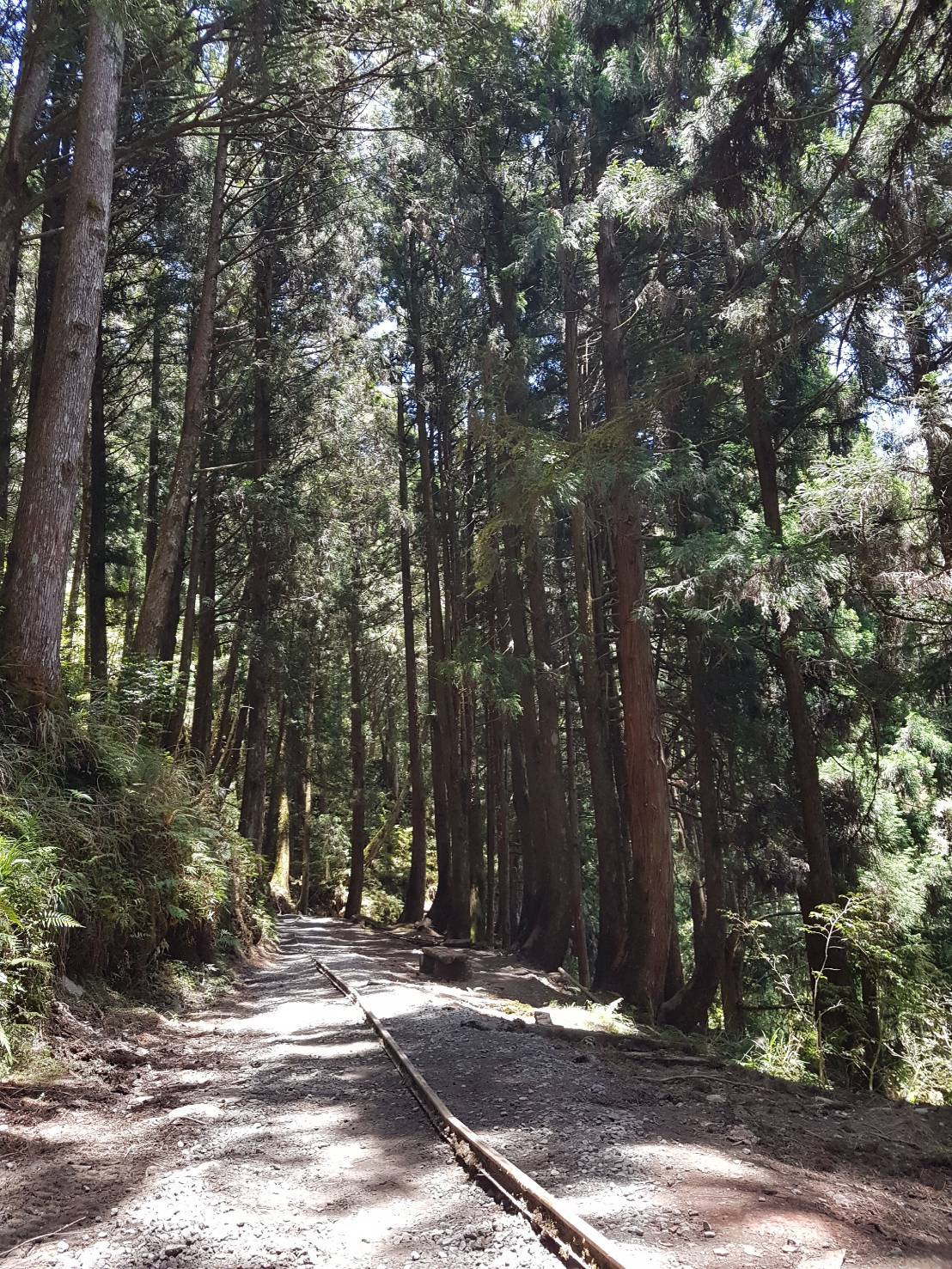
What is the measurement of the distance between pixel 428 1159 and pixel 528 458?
781cm

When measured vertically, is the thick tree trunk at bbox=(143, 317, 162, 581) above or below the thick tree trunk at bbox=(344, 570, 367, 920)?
above

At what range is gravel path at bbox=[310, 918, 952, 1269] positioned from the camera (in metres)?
3.21

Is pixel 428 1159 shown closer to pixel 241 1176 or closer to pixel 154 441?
pixel 241 1176

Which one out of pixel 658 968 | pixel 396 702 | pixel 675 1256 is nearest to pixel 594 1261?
pixel 675 1256

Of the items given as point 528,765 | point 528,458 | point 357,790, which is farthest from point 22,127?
point 357,790

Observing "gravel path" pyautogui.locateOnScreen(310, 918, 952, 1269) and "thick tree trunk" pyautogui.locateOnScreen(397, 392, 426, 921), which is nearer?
"gravel path" pyautogui.locateOnScreen(310, 918, 952, 1269)

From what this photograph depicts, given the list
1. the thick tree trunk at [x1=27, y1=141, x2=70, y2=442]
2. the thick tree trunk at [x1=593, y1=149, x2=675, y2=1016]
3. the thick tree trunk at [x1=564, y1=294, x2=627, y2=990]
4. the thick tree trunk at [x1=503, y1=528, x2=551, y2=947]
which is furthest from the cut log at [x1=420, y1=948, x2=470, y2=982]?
the thick tree trunk at [x1=27, y1=141, x2=70, y2=442]

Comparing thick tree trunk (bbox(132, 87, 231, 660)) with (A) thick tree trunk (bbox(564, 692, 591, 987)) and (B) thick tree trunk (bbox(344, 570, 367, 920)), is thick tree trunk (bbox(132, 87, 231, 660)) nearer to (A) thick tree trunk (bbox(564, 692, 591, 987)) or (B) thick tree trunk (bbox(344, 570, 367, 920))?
(A) thick tree trunk (bbox(564, 692, 591, 987))

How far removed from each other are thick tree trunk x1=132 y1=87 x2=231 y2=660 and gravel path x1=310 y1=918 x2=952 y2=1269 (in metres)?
7.22

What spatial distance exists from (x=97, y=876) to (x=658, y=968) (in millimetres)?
8082

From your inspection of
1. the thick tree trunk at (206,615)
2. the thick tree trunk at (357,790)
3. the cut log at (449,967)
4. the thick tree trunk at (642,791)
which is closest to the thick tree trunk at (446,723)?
the thick tree trunk at (357,790)

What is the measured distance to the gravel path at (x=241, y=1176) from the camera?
3316 mm

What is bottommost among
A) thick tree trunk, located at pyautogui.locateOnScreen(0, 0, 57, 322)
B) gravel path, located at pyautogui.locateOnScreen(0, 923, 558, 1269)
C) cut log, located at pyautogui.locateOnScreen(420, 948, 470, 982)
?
cut log, located at pyautogui.locateOnScreen(420, 948, 470, 982)

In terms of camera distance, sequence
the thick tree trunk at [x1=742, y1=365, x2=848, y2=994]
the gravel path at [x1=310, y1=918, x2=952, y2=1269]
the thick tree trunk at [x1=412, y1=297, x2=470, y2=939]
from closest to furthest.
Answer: the gravel path at [x1=310, y1=918, x2=952, y2=1269] → the thick tree trunk at [x1=742, y1=365, x2=848, y2=994] → the thick tree trunk at [x1=412, y1=297, x2=470, y2=939]
